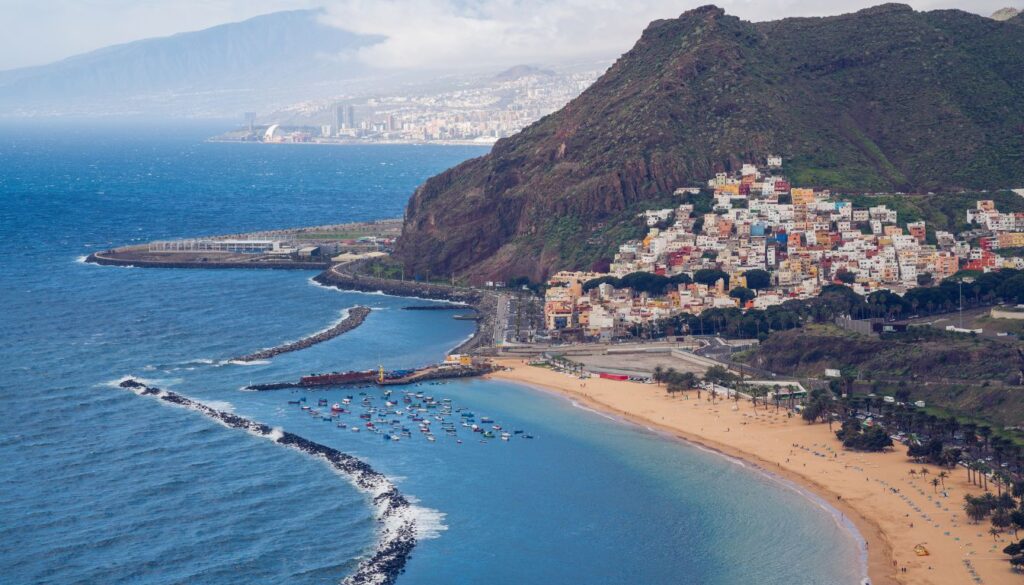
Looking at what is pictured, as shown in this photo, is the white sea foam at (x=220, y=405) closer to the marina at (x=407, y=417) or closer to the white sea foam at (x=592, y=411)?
the marina at (x=407, y=417)

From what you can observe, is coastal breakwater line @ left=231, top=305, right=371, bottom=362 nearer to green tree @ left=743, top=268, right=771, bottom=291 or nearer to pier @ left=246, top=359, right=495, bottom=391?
pier @ left=246, top=359, right=495, bottom=391

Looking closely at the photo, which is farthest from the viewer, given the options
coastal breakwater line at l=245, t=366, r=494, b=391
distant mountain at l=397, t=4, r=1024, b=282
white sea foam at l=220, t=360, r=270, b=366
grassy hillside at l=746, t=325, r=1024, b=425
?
distant mountain at l=397, t=4, r=1024, b=282

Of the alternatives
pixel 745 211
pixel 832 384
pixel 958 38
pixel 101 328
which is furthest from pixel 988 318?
pixel 958 38

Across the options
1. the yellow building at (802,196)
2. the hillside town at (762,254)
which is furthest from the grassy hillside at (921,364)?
the yellow building at (802,196)

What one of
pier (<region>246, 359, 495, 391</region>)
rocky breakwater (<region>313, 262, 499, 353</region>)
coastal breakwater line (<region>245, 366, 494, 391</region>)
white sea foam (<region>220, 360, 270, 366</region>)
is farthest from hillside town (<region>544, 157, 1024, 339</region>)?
white sea foam (<region>220, 360, 270, 366</region>)

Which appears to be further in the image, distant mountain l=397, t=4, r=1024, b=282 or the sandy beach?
distant mountain l=397, t=4, r=1024, b=282

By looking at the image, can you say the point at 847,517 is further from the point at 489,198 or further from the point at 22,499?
the point at 489,198

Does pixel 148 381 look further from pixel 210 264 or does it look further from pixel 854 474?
pixel 210 264
